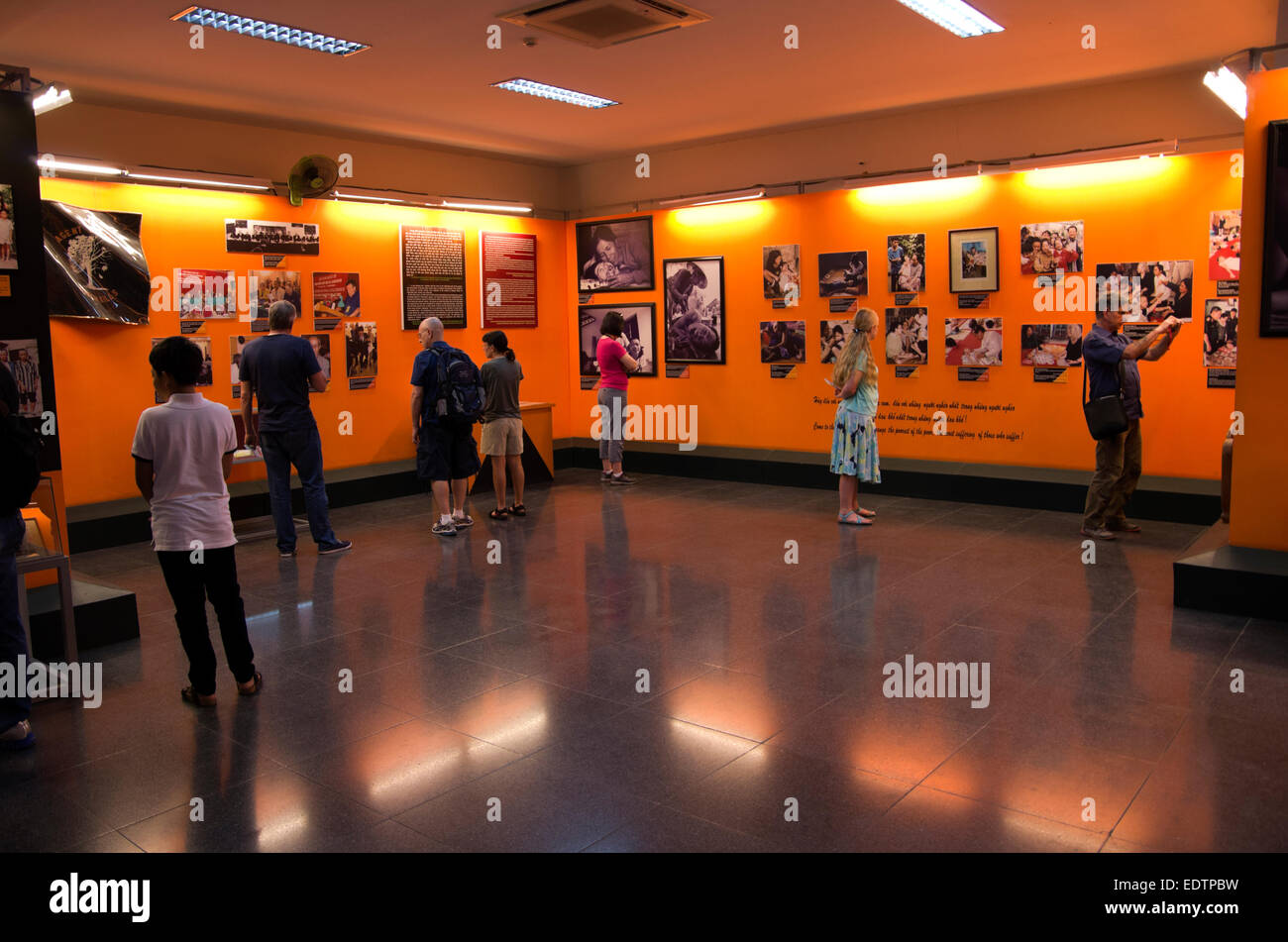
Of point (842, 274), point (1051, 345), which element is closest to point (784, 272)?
point (842, 274)

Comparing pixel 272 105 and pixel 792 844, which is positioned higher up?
pixel 272 105

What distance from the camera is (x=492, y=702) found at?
4602 millimetres

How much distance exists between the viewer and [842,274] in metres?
10.2

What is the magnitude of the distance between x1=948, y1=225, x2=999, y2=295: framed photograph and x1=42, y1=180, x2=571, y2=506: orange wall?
507 centimetres

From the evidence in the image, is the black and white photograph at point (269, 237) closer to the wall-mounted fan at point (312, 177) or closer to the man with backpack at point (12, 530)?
the wall-mounted fan at point (312, 177)

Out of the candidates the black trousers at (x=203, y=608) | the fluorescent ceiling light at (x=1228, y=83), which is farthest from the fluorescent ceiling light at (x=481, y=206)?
the fluorescent ceiling light at (x=1228, y=83)

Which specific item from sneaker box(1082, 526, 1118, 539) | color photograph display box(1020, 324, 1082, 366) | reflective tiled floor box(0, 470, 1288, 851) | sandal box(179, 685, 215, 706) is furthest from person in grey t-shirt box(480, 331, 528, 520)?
sneaker box(1082, 526, 1118, 539)
